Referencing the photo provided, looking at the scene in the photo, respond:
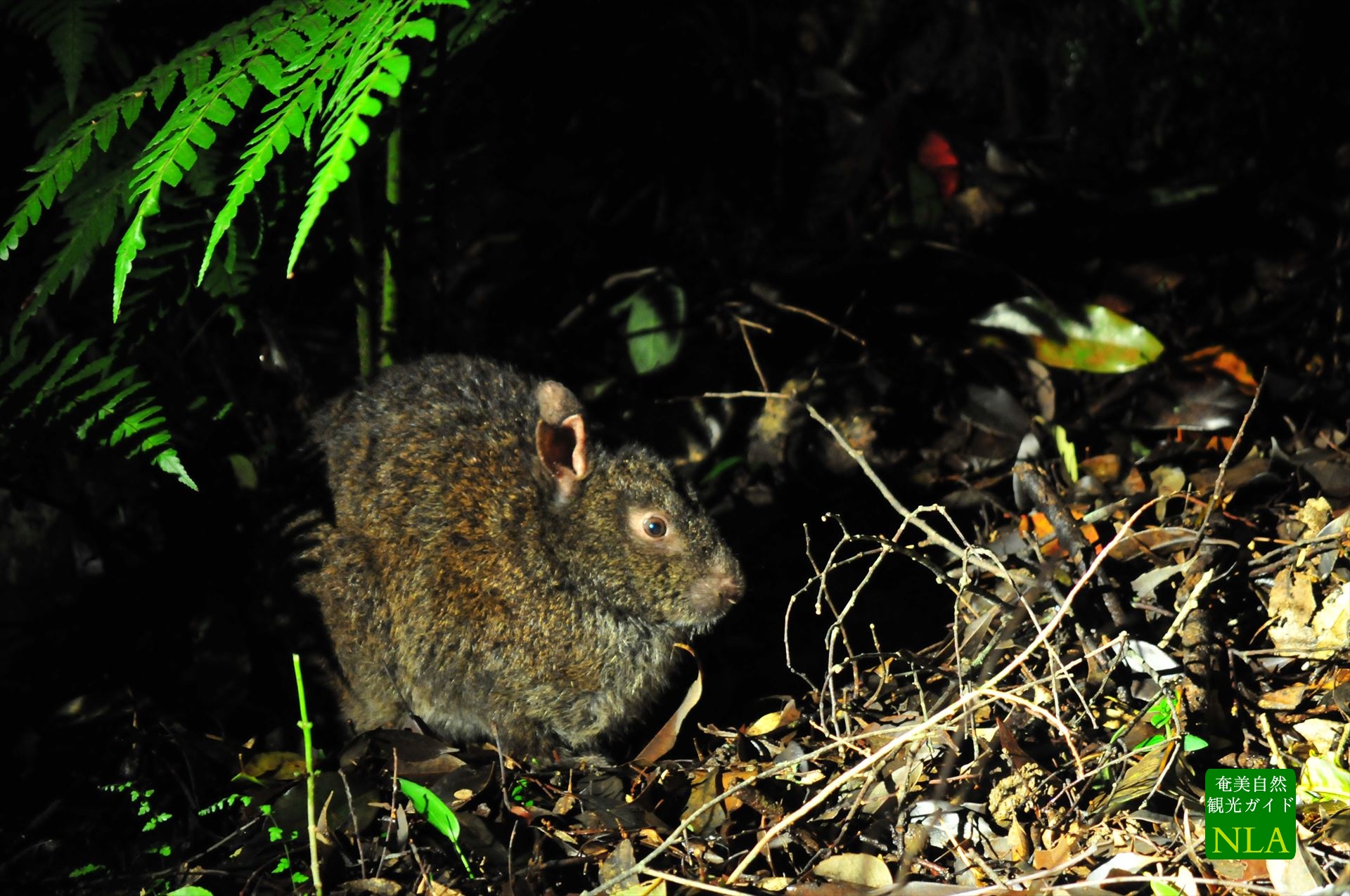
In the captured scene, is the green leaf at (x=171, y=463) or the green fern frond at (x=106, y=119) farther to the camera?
the green leaf at (x=171, y=463)

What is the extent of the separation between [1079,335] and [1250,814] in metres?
2.56

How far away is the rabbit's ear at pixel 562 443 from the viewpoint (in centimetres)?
453

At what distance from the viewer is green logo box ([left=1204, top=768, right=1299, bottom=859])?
3.27 meters

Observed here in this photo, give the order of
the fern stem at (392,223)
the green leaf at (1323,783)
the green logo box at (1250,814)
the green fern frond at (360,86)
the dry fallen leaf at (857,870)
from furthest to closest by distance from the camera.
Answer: the fern stem at (392,223) < the dry fallen leaf at (857,870) < the green leaf at (1323,783) < the green logo box at (1250,814) < the green fern frond at (360,86)

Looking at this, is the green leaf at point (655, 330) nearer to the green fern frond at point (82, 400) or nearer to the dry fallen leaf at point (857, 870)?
the green fern frond at point (82, 400)

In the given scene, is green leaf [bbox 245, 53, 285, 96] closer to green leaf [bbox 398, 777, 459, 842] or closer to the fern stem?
the fern stem

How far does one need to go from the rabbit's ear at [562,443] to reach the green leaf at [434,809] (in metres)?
1.20

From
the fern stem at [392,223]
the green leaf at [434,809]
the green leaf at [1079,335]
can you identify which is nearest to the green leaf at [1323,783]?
the green leaf at [1079,335]

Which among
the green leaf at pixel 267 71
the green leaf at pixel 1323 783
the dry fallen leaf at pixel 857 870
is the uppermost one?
the green leaf at pixel 267 71

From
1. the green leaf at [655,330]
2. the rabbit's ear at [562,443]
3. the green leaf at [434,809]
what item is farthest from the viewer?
the green leaf at [655,330]

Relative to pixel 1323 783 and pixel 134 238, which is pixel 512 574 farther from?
pixel 1323 783

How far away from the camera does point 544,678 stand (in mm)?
4555

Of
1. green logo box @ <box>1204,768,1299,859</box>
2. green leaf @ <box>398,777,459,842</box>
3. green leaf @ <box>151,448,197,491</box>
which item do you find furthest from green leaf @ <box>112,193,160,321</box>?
green logo box @ <box>1204,768,1299,859</box>

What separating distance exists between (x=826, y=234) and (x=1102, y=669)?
9.79ft
